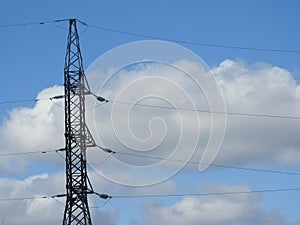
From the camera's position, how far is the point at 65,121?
96.7 meters

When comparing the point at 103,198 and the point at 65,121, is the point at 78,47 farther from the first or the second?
the point at 103,198

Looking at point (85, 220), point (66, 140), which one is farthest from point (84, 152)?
point (85, 220)

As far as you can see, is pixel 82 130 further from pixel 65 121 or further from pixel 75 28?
pixel 75 28

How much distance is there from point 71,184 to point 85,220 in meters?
4.77

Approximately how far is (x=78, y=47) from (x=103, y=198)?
63.7ft

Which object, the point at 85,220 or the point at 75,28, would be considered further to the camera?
the point at 75,28

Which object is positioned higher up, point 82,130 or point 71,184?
point 82,130

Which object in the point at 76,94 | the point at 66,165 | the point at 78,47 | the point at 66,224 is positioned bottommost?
the point at 66,224

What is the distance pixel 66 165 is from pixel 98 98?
431 inches

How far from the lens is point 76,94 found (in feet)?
320

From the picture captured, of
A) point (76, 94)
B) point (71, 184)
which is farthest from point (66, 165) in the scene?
point (76, 94)

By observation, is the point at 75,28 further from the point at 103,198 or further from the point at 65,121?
the point at 103,198

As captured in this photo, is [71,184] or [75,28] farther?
[75,28]

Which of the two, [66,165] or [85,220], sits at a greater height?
[66,165]
